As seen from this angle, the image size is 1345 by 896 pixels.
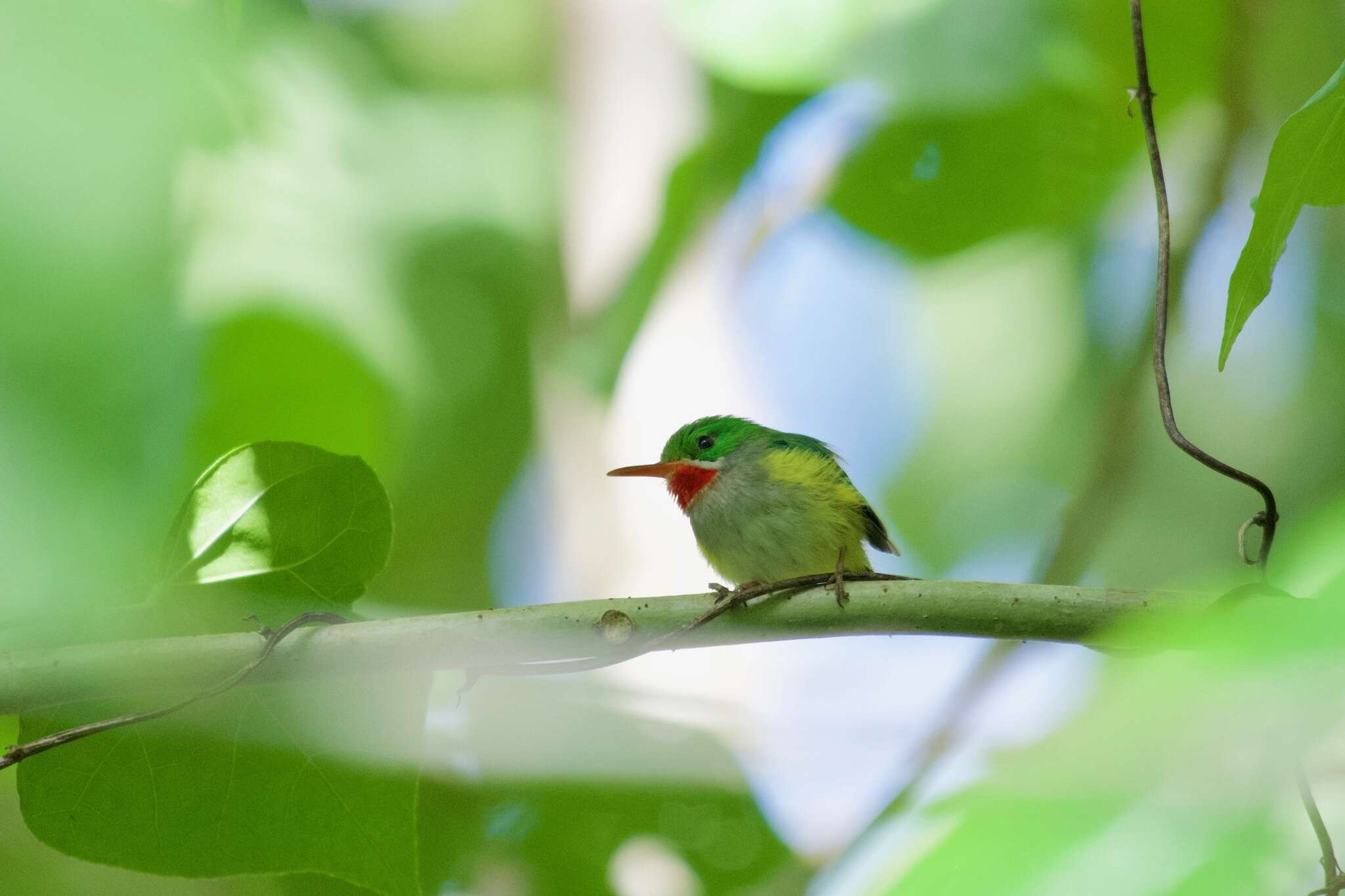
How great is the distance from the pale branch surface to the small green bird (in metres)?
0.55

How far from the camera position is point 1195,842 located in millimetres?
150

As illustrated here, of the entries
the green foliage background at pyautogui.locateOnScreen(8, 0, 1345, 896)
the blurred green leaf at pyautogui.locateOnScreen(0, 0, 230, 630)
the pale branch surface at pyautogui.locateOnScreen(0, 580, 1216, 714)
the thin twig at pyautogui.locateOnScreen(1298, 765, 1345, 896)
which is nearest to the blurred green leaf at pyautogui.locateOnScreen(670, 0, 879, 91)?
the green foliage background at pyautogui.locateOnScreen(8, 0, 1345, 896)

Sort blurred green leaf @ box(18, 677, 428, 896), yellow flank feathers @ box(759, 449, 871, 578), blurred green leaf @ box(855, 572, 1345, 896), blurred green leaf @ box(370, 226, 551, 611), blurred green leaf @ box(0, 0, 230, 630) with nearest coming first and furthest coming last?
blurred green leaf @ box(855, 572, 1345, 896) < blurred green leaf @ box(18, 677, 428, 896) < blurred green leaf @ box(0, 0, 230, 630) < yellow flank feathers @ box(759, 449, 871, 578) < blurred green leaf @ box(370, 226, 551, 611)

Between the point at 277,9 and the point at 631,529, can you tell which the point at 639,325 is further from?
the point at 277,9

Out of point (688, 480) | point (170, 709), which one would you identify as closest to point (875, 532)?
point (688, 480)

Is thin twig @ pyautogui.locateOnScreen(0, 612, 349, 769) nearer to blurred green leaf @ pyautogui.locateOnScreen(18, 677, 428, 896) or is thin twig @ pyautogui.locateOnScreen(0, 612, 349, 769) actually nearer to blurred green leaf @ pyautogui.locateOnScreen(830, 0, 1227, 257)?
blurred green leaf @ pyautogui.locateOnScreen(18, 677, 428, 896)

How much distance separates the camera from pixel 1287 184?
0.62 meters

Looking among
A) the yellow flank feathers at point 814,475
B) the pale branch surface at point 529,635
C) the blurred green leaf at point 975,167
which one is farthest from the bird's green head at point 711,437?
the pale branch surface at point 529,635

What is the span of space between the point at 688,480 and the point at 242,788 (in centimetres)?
78

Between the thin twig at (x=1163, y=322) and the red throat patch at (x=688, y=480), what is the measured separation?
0.78 metres

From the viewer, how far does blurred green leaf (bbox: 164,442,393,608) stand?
80 centimetres

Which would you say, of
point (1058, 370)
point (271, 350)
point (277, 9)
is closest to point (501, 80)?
point (277, 9)

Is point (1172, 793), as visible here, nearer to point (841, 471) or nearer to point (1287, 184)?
point (1287, 184)

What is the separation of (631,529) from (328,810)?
1024 millimetres
